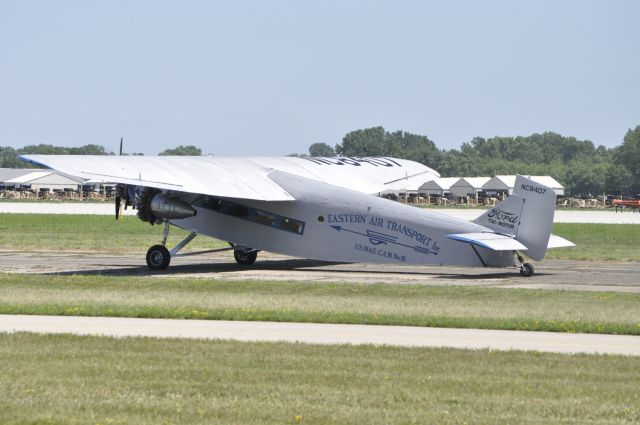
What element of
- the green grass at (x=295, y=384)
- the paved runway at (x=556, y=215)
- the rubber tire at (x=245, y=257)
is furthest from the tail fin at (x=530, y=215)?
the paved runway at (x=556, y=215)

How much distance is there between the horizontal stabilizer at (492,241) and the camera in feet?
97.8

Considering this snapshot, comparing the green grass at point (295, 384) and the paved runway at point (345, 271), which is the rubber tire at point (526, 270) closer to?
the paved runway at point (345, 271)

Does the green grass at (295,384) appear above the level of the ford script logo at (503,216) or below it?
below

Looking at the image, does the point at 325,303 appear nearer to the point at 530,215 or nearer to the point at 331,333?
the point at 331,333

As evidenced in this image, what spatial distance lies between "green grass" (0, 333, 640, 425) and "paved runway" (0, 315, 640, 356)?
906mm

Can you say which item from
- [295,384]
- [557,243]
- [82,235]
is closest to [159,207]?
[557,243]

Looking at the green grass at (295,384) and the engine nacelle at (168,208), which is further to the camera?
the engine nacelle at (168,208)

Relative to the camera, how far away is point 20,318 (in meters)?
21.1

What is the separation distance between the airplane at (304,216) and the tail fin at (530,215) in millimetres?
26

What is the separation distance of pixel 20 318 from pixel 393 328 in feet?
22.2

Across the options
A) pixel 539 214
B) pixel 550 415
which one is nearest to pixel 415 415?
pixel 550 415

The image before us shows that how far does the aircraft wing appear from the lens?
100ft

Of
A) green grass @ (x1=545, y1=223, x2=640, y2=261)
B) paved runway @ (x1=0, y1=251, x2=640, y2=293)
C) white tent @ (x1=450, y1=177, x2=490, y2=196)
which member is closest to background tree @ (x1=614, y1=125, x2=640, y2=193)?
white tent @ (x1=450, y1=177, x2=490, y2=196)

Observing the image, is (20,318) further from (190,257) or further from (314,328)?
(190,257)
